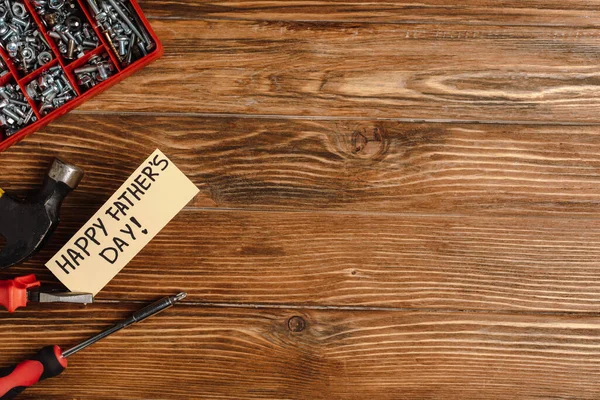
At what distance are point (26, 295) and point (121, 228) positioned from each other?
0.69 ft

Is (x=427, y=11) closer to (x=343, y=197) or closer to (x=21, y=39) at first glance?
(x=343, y=197)

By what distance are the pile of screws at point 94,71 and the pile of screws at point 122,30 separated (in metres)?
0.03

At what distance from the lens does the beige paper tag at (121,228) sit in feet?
3.43

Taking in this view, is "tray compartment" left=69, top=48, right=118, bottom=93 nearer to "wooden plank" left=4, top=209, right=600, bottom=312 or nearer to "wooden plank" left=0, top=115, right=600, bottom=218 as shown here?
"wooden plank" left=0, top=115, right=600, bottom=218

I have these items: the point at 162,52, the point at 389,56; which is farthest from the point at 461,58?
the point at 162,52

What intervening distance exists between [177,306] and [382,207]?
1.45 feet

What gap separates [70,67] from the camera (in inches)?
40.8

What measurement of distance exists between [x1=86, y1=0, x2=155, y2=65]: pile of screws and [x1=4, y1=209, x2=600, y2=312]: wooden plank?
32cm

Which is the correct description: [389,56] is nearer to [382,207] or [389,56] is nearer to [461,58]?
[461,58]

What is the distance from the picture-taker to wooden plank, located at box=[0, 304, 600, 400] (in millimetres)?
1104

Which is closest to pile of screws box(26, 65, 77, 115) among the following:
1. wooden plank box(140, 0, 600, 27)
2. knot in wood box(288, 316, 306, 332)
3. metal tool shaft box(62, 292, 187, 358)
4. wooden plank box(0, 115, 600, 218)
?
wooden plank box(0, 115, 600, 218)

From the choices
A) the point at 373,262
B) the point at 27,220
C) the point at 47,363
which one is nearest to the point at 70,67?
the point at 27,220

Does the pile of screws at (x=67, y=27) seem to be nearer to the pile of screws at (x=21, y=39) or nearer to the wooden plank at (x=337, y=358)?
the pile of screws at (x=21, y=39)

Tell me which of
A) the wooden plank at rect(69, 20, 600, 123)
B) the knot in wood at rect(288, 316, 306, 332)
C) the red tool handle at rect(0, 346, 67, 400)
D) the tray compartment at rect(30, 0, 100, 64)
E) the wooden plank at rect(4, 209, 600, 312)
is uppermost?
the wooden plank at rect(69, 20, 600, 123)
